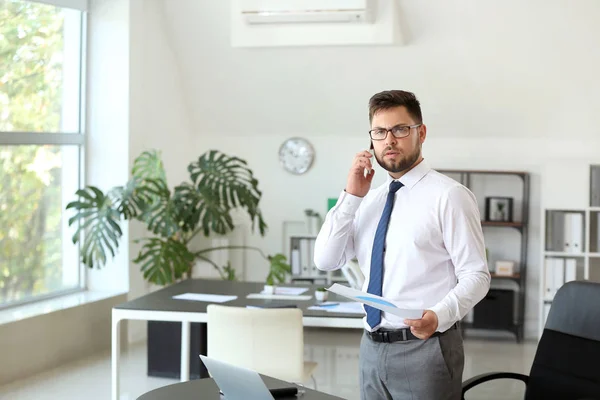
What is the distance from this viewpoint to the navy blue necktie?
274cm

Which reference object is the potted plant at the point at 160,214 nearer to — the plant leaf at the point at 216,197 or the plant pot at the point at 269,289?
the plant leaf at the point at 216,197

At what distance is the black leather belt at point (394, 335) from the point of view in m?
2.65

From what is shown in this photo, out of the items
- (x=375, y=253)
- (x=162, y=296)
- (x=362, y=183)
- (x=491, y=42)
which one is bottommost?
(x=162, y=296)

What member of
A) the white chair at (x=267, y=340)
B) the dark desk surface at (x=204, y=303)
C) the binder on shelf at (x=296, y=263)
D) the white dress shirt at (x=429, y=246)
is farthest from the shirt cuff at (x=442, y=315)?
the binder on shelf at (x=296, y=263)

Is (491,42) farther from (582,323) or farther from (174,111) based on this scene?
(582,323)

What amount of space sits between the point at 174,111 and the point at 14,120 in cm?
196

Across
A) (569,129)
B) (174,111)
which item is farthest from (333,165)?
(569,129)

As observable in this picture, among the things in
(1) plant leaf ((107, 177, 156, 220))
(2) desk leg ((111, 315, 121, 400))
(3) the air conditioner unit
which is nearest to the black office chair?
(2) desk leg ((111, 315, 121, 400))

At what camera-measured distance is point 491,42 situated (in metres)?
7.23

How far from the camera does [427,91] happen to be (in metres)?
7.78

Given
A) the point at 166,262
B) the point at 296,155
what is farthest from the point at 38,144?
the point at 296,155

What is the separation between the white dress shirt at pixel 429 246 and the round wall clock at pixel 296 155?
18.4ft

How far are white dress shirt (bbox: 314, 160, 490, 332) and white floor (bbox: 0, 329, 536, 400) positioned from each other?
320cm

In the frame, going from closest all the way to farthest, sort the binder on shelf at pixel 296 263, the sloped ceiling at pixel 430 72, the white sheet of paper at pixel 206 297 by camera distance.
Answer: the white sheet of paper at pixel 206 297 → the sloped ceiling at pixel 430 72 → the binder on shelf at pixel 296 263
